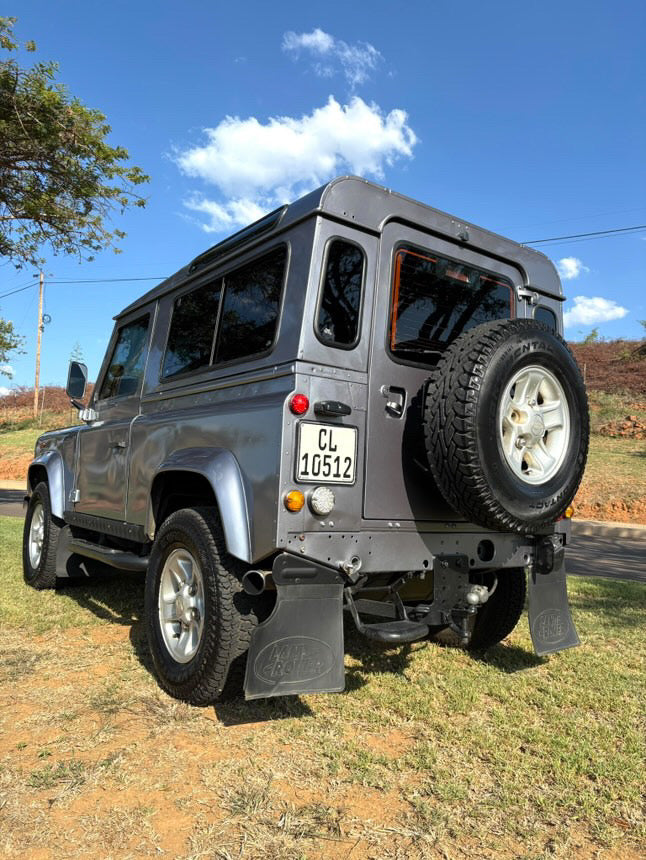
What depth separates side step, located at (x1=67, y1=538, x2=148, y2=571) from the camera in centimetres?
387

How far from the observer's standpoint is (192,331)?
3.89m

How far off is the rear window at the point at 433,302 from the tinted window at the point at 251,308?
23.6 inches

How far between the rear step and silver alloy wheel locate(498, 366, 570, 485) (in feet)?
2.77

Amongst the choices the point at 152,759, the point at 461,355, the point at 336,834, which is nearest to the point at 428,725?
the point at 336,834

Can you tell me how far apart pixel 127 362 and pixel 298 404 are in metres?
2.64

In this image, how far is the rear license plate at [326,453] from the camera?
270cm

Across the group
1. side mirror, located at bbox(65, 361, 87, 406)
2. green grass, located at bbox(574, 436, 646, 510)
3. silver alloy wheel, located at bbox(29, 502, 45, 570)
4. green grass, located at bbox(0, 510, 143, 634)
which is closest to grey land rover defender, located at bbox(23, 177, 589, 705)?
green grass, located at bbox(0, 510, 143, 634)

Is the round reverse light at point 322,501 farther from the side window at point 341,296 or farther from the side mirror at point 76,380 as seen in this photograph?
the side mirror at point 76,380

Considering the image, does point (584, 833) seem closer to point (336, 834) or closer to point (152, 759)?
point (336, 834)

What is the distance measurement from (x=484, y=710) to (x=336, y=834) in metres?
1.31

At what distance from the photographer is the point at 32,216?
9750 mm

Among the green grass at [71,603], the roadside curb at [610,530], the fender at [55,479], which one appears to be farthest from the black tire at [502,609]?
the roadside curb at [610,530]

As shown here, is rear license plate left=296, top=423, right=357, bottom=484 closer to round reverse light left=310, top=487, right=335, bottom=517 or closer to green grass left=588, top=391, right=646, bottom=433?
round reverse light left=310, top=487, right=335, bottom=517

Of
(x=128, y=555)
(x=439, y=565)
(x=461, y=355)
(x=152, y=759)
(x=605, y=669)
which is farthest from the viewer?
(x=128, y=555)
